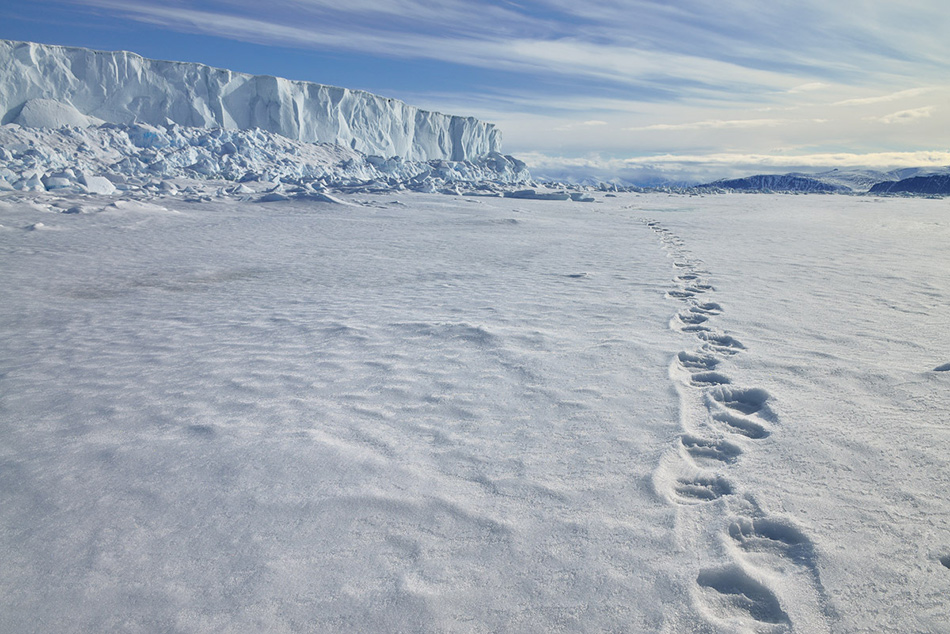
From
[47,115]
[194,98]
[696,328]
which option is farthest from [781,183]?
[696,328]

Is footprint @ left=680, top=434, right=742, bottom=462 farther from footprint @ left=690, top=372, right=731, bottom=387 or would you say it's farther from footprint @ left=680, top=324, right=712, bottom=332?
footprint @ left=680, top=324, right=712, bottom=332

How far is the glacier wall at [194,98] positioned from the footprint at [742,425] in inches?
1789

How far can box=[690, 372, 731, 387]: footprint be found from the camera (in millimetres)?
2959

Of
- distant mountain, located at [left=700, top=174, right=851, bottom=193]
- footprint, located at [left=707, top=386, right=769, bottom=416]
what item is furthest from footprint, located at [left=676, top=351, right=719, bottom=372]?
distant mountain, located at [left=700, top=174, right=851, bottom=193]

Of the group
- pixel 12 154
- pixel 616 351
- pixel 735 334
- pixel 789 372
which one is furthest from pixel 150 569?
pixel 12 154

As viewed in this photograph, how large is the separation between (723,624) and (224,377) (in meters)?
3.11

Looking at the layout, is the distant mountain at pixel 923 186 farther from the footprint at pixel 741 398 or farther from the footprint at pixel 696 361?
the footprint at pixel 741 398

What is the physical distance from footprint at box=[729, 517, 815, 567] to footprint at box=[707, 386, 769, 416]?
3.22ft

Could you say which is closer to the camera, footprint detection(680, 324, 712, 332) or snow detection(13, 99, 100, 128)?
footprint detection(680, 324, 712, 332)

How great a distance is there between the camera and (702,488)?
6.47ft

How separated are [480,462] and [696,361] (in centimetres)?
185

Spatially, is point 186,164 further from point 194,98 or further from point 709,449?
point 709,449

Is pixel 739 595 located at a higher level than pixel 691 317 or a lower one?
lower

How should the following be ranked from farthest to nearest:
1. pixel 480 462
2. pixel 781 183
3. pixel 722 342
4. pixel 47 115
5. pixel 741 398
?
pixel 781 183, pixel 47 115, pixel 722 342, pixel 741 398, pixel 480 462
